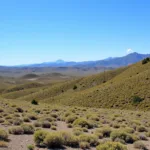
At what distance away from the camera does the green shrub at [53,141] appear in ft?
42.0

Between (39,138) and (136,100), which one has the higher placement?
(39,138)

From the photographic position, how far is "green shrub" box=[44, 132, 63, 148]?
1280cm

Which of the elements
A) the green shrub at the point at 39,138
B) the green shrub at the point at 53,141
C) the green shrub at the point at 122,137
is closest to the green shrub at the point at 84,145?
the green shrub at the point at 53,141

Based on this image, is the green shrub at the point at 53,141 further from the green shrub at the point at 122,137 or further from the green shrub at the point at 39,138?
the green shrub at the point at 122,137

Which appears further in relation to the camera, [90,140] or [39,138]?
[90,140]

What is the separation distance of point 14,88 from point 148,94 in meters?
105

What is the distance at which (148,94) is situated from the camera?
53188 millimetres

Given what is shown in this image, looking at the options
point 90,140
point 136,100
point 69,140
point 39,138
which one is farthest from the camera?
point 136,100

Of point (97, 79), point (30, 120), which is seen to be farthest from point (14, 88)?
point (30, 120)

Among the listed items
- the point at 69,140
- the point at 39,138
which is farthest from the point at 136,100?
the point at 39,138

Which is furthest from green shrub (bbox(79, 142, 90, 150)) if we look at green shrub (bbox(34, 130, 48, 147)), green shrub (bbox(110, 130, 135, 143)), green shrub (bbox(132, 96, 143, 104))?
green shrub (bbox(132, 96, 143, 104))

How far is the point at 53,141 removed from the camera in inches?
506

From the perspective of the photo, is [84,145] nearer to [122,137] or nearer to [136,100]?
[122,137]

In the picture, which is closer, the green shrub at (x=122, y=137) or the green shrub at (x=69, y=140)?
the green shrub at (x=69, y=140)
